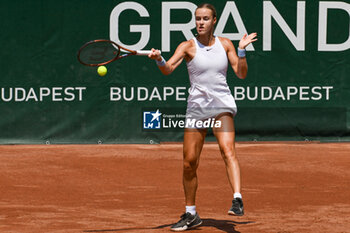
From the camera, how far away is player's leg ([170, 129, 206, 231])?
522cm

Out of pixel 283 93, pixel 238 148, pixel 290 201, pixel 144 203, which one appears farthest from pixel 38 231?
pixel 283 93

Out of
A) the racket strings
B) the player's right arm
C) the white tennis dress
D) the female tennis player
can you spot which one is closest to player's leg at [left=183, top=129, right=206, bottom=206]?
the female tennis player

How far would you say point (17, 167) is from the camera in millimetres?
9180

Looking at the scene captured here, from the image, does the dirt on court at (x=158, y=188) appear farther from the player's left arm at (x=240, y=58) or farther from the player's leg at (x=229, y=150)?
the player's left arm at (x=240, y=58)

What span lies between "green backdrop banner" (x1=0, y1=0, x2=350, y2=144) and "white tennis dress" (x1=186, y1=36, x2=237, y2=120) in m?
6.07

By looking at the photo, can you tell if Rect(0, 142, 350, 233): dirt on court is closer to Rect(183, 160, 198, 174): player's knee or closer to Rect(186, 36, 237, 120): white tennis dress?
Rect(183, 160, 198, 174): player's knee

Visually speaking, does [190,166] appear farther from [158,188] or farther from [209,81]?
[158,188]

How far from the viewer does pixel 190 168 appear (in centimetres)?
530

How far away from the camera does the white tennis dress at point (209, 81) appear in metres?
5.21

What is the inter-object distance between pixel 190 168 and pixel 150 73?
620 centimetres

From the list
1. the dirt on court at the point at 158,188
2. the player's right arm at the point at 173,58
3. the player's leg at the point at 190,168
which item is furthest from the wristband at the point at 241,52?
the dirt on court at the point at 158,188

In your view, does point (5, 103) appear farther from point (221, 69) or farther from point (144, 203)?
point (221, 69)

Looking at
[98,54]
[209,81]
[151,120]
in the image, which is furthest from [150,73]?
[209,81]

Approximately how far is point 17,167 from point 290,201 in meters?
4.03
